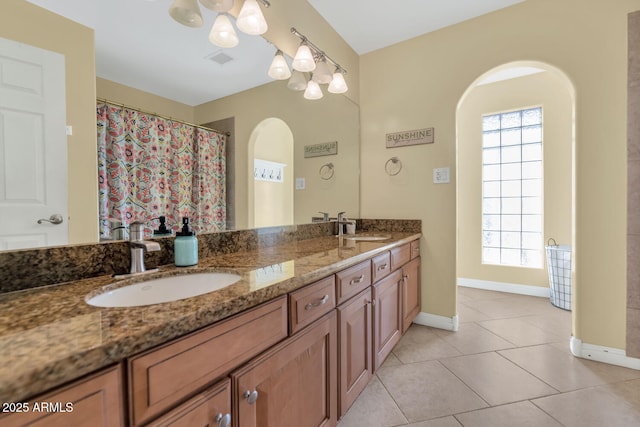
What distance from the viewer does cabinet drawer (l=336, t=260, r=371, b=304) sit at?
118cm

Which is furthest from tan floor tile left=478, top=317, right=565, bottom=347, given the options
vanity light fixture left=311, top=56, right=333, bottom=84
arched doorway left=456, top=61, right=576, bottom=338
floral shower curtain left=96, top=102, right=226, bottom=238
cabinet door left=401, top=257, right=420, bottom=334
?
vanity light fixture left=311, top=56, right=333, bottom=84

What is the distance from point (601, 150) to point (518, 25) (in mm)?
1088

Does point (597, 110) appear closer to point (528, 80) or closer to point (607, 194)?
point (607, 194)

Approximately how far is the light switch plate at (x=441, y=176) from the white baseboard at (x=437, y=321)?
1148 mm

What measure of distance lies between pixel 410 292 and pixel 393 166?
3.73 ft

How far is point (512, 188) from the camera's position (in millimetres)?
3307

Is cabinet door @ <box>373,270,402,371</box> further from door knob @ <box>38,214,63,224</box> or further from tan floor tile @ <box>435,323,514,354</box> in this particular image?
door knob @ <box>38,214,63,224</box>

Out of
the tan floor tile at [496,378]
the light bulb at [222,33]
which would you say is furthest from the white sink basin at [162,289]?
the tan floor tile at [496,378]

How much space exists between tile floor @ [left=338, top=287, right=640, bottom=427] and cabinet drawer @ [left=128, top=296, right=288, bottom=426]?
95cm

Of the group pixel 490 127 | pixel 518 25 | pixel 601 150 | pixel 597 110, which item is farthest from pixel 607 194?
pixel 490 127

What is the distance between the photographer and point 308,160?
2.10 m

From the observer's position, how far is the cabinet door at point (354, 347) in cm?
119

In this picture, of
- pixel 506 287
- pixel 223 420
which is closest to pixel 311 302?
pixel 223 420

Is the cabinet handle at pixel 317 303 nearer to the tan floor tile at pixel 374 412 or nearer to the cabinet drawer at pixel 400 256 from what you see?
the tan floor tile at pixel 374 412
